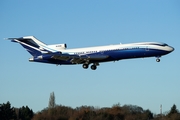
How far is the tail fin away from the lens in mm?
68688

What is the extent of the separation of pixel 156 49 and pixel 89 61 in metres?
10.4

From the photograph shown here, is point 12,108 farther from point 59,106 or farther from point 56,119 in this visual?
point 56,119

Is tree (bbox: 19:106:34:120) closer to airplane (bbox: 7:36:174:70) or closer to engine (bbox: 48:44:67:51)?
airplane (bbox: 7:36:174:70)

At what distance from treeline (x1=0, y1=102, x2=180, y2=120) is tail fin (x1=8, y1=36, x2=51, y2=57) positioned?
17335 millimetres

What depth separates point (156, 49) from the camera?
58688mm

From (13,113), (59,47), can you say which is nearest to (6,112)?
(13,113)

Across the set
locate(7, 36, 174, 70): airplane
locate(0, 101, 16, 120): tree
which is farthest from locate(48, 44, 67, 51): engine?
locate(0, 101, 16, 120): tree

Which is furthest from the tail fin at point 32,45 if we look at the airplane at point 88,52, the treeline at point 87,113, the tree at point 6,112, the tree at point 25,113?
the tree at point 25,113

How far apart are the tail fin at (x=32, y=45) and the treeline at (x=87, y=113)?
56.9 ft

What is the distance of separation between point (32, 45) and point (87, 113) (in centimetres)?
2201

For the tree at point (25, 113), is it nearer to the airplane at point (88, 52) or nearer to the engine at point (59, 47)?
the airplane at point (88, 52)

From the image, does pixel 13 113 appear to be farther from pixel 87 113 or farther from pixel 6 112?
pixel 87 113

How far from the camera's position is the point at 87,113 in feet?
278

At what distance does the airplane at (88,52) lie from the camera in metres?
58.9
